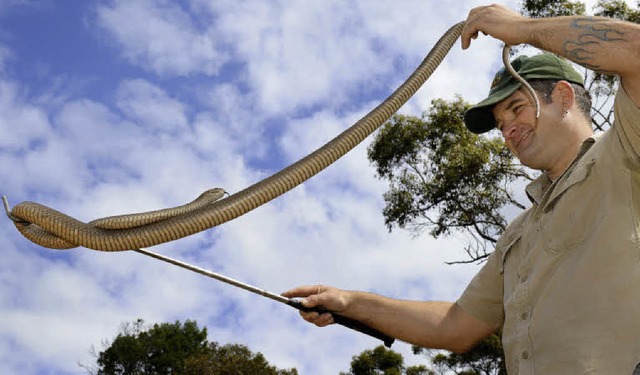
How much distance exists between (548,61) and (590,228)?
126 centimetres

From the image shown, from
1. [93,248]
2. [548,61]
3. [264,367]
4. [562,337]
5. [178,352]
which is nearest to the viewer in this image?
[562,337]

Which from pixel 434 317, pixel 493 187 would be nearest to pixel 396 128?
pixel 493 187

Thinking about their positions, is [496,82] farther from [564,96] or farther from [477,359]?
[477,359]

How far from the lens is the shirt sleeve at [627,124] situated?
3135 millimetres

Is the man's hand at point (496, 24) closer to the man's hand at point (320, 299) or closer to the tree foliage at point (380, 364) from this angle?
the man's hand at point (320, 299)

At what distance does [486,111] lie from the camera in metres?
4.43

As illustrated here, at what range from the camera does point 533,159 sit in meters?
4.04

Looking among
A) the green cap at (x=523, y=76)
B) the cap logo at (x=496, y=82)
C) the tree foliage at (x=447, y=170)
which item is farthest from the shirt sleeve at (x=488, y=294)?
the tree foliage at (x=447, y=170)

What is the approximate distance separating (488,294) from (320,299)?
920 mm

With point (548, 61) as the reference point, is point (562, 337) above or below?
below

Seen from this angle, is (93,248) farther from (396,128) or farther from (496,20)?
(396,128)

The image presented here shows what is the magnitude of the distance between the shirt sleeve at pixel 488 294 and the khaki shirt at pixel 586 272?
541 millimetres

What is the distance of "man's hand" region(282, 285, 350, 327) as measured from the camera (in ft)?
13.9

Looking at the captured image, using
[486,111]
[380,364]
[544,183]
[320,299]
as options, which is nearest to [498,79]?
[486,111]
